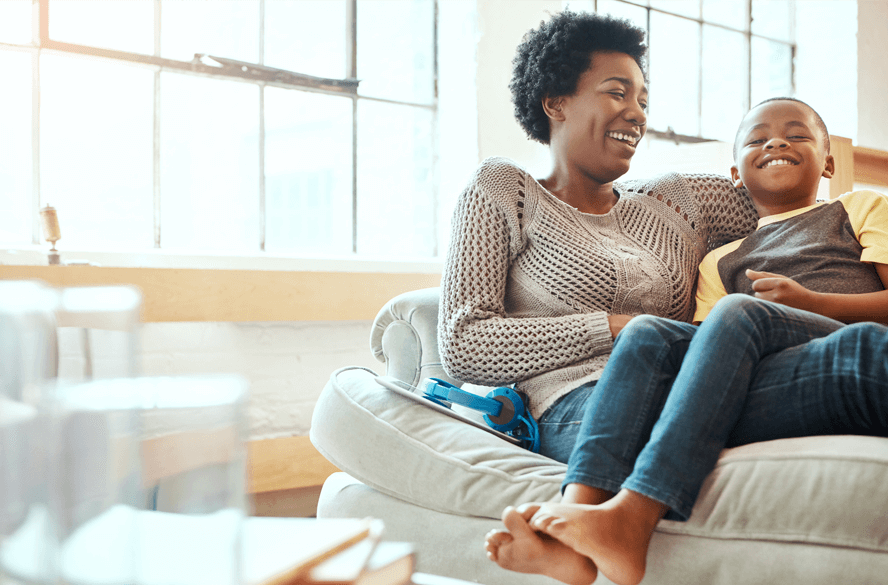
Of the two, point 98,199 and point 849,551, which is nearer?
point 849,551

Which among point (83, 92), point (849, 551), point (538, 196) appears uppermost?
point (83, 92)

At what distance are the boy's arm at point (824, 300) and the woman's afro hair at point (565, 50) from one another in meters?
0.63

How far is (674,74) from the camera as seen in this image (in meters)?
3.90

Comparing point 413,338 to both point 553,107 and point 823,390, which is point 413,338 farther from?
point 823,390

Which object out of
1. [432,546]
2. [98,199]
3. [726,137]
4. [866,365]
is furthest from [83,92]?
[726,137]

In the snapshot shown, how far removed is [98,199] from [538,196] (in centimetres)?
158

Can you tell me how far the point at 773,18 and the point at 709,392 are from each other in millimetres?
4005

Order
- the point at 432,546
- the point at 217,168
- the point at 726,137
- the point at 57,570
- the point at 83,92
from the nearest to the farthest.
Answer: the point at 57,570
the point at 432,546
the point at 83,92
the point at 217,168
the point at 726,137

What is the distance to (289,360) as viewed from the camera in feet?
8.38

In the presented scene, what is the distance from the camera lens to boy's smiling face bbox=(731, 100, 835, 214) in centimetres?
158

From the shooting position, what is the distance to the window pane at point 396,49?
3033 millimetres

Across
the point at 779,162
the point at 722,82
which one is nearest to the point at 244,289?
the point at 779,162

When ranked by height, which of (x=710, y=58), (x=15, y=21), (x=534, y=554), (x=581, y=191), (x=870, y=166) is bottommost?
(x=534, y=554)

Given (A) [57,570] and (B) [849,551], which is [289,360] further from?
(A) [57,570]
